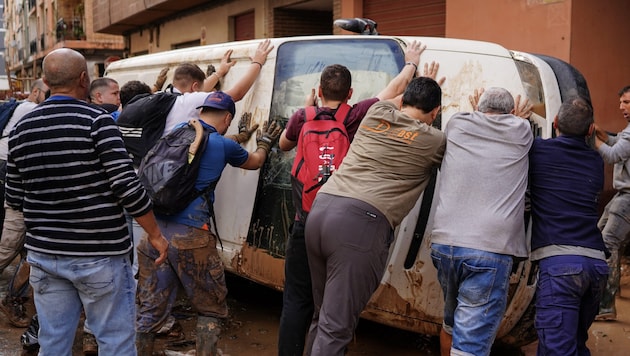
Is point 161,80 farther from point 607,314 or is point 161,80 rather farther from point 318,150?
point 607,314

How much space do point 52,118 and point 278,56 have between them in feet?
6.12

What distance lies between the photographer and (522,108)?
3.66 meters

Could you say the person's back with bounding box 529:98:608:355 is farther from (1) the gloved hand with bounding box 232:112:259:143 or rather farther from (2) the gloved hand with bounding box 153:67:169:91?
(2) the gloved hand with bounding box 153:67:169:91

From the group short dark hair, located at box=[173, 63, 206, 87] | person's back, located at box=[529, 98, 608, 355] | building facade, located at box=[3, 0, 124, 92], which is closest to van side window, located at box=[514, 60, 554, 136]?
person's back, located at box=[529, 98, 608, 355]

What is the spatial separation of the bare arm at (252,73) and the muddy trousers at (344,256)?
1.38 meters

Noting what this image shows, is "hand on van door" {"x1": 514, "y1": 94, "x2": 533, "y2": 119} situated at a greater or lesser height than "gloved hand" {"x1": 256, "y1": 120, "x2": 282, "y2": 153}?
greater

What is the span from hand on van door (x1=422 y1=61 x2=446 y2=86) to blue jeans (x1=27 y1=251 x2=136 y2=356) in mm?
1934

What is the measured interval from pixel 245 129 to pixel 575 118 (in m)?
2.14

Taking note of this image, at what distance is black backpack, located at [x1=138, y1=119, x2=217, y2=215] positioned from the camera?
3.73 metres

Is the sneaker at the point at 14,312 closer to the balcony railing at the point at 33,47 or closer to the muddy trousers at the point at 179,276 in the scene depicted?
the muddy trousers at the point at 179,276

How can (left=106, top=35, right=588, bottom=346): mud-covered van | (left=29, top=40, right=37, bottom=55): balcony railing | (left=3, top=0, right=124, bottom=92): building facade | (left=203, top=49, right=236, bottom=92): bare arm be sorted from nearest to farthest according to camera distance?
(left=106, top=35, right=588, bottom=346): mud-covered van, (left=203, top=49, right=236, bottom=92): bare arm, (left=3, top=0, right=124, bottom=92): building facade, (left=29, top=40, right=37, bottom=55): balcony railing

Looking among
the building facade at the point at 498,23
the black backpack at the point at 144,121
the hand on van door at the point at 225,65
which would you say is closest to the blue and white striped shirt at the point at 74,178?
the black backpack at the point at 144,121

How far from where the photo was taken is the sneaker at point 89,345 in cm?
448

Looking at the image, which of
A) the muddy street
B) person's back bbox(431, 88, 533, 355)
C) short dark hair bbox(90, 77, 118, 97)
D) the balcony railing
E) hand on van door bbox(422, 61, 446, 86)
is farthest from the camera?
the balcony railing
